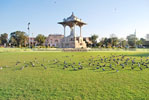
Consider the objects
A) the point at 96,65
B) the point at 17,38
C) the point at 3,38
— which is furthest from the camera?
the point at 3,38

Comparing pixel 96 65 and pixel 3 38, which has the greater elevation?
pixel 3 38

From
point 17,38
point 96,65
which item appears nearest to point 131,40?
point 17,38

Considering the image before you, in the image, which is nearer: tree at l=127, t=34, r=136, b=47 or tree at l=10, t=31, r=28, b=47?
tree at l=10, t=31, r=28, b=47

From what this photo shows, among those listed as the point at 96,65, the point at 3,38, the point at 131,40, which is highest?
the point at 3,38

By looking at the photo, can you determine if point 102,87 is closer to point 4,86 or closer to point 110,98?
point 110,98

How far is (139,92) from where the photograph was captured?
407 cm

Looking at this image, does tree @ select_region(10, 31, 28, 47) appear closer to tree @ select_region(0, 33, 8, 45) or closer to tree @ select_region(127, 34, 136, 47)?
tree @ select_region(0, 33, 8, 45)

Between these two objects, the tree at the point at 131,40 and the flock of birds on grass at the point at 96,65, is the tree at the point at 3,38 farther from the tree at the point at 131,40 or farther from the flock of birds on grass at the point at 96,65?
the flock of birds on grass at the point at 96,65

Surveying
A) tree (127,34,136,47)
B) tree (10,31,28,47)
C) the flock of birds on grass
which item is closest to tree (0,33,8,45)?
tree (10,31,28,47)

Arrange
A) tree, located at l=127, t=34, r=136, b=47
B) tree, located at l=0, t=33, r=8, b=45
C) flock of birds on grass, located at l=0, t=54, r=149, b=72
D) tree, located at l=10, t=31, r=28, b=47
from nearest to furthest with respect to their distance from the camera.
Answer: flock of birds on grass, located at l=0, t=54, r=149, b=72 < tree, located at l=10, t=31, r=28, b=47 < tree, located at l=0, t=33, r=8, b=45 < tree, located at l=127, t=34, r=136, b=47

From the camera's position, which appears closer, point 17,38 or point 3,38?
point 17,38

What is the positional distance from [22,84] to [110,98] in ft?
10.0

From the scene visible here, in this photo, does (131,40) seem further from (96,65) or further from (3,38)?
(96,65)

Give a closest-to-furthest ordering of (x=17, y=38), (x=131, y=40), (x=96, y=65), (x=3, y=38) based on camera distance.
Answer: (x=96, y=65)
(x=17, y=38)
(x=3, y=38)
(x=131, y=40)
